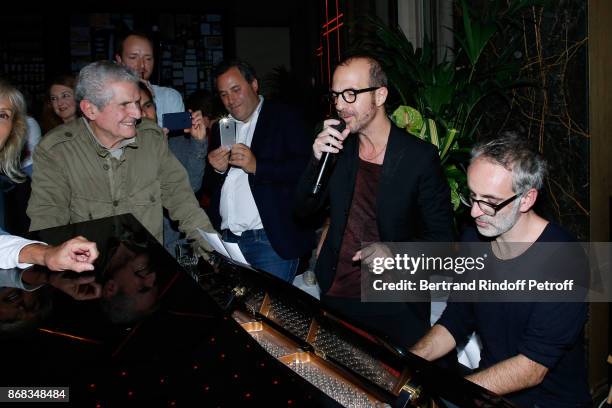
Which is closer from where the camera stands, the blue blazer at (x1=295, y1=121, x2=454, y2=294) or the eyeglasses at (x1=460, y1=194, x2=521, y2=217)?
the eyeglasses at (x1=460, y1=194, x2=521, y2=217)

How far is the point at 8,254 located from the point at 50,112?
7.27ft

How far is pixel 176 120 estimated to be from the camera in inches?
114

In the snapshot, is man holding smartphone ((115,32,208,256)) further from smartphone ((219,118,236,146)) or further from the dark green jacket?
the dark green jacket

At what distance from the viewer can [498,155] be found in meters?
1.79

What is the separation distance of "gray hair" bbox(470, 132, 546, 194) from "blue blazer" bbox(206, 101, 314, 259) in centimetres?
125

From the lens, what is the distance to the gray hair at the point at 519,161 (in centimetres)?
177

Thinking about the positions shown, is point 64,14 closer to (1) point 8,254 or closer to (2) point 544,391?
(1) point 8,254

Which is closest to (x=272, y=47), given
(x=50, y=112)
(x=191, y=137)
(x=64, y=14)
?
(x=64, y=14)

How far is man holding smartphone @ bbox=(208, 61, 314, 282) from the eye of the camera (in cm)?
286

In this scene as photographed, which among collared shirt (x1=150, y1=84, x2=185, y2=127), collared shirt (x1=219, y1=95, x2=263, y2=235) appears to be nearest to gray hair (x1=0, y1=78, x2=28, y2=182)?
collared shirt (x1=219, y1=95, x2=263, y2=235)

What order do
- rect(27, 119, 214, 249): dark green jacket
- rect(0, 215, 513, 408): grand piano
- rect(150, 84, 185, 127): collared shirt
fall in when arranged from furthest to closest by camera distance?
1. rect(150, 84, 185, 127): collared shirt
2. rect(27, 119, 214, 249): dark green jacket
3. rect(0, 215, 513, 408): grand piano

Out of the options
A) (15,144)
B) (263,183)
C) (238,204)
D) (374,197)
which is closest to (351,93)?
(374,197)

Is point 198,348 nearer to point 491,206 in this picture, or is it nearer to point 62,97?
point 491,206

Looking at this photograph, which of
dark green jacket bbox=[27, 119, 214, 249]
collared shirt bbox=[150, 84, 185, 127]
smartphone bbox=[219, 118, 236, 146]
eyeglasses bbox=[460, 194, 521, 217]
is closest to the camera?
eyeglasses bbox=[460, 194, 521, 217]
